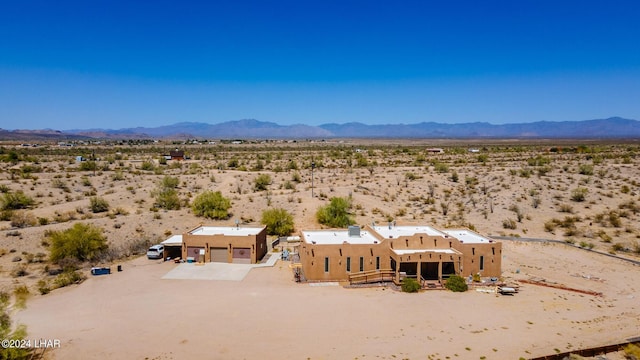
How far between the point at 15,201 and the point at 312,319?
39.5 m

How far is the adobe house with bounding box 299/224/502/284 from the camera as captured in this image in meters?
28.6

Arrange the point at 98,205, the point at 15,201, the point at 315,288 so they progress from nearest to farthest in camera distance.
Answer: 1. the point at 315,288
2. the point at 15,201
3. the point at 98,205

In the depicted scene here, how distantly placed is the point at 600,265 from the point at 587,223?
13683mm

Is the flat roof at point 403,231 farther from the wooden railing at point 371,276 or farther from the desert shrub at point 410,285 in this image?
the desert shrub at point 410,285

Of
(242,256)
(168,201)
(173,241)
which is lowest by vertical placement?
(242,256)

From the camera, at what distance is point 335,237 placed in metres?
32.8

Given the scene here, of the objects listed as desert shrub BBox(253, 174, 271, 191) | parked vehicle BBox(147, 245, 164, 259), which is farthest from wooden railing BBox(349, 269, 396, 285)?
desert shrub BBox(253, 174, 271, 191)

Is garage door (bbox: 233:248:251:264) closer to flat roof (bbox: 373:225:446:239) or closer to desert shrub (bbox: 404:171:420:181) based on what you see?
flat roof (bbox: 373:225:446:239)

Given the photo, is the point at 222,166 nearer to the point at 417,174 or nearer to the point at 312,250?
the point at 417,174

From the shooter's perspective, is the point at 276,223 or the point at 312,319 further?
the point at 276,223

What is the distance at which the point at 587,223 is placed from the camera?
44688mm

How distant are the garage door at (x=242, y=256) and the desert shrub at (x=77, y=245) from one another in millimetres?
10215

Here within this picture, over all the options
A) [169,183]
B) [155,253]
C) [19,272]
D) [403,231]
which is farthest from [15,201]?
[403,231]

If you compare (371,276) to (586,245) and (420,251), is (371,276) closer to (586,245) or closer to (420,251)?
(420,251)
